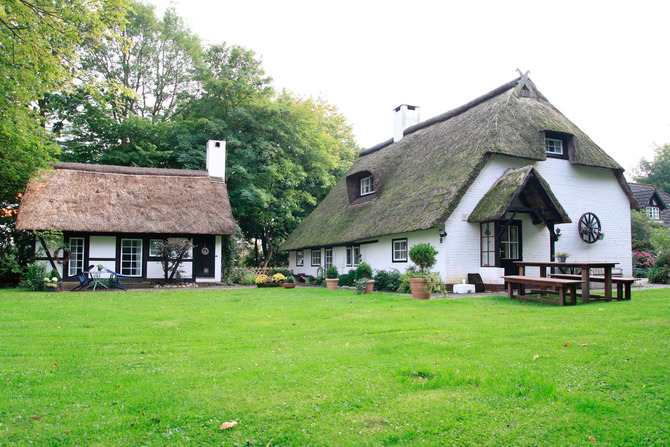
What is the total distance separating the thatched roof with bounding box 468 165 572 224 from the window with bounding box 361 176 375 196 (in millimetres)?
6467

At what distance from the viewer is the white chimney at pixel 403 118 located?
73.5 ft

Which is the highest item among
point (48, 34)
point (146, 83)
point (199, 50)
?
point (199, 50)

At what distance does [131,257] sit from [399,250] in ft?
35.7

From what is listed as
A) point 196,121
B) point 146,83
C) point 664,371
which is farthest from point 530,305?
point 146,83

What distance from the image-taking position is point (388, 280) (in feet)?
50.4

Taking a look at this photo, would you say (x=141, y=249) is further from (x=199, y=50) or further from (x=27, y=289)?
(x=199, y=50)

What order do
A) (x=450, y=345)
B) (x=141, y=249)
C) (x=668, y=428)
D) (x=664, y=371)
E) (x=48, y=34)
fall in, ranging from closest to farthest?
(x=668, y=428), (x=664, y=371), (x=450, y=345), (x=48, y=34), (x=141, y=249)

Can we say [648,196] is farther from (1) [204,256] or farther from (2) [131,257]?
(2) [131,257]

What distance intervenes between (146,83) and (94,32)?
19295mm

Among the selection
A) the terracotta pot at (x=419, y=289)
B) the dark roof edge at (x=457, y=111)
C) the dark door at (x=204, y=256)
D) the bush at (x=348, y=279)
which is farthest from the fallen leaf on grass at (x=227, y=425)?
the dark door at (x=204, y=256)

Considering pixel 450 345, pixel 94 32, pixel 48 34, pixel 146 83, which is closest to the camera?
pixel 450 345

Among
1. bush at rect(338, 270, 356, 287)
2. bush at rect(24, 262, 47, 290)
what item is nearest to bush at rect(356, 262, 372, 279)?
bush at rect(338, 270, 356, 287)

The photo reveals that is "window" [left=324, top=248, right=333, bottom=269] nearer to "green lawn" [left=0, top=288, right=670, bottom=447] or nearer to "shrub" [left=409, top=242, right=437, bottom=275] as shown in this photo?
"shrub" [left=409, top=242, right=437, bottom=275]

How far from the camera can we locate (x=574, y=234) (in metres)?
15.6
